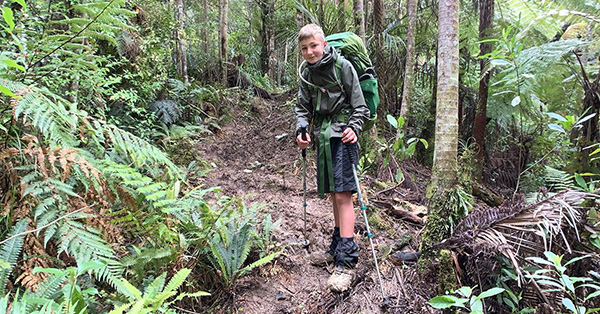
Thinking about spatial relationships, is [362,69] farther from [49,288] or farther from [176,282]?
[49,288]

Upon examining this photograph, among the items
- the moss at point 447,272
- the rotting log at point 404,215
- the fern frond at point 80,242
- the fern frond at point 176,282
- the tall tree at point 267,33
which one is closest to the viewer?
the fern frond at point 176,282

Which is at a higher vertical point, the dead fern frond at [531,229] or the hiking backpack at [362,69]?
the hiking backpack at [362,69]

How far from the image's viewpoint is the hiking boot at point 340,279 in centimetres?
253

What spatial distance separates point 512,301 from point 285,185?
338cm

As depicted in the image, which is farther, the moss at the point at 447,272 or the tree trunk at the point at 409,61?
the tree trunk at the point at 409,61

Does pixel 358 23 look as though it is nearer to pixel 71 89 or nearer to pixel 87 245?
pixel 71 89

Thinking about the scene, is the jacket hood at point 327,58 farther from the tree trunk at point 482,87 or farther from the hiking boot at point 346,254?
the tree trunk at point 482,87

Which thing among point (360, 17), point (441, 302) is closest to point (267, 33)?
point (360, 17)

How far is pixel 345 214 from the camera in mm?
2803

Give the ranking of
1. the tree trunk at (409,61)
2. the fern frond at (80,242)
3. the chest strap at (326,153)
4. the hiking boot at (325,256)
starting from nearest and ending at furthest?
the fern frond at (80,242), the chest strap at (326,153), the hiking boot at (325,256), the tree trunk at (409,61)

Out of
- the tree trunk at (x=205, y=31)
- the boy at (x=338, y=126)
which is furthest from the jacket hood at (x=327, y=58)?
the tree trunk at (x=205, y=31)

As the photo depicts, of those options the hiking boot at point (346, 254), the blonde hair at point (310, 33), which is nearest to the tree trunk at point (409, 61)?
the blonde hair at point (310, 33)

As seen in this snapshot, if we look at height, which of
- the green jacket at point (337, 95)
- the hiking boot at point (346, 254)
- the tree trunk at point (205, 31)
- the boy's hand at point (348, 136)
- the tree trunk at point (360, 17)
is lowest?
the hiking boot at point (346, 254)

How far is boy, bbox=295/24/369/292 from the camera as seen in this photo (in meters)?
2.76
